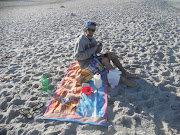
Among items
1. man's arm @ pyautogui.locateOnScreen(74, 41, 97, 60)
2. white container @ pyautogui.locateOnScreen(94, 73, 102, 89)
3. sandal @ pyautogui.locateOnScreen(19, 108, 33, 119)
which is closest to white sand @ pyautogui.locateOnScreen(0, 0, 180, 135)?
sandal @ pyautogui.locateOnScreen(19, 108, 33, 119)

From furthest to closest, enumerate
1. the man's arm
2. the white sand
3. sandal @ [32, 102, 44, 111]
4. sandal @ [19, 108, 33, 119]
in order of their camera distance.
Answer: the man's arm
sandal @ [32, 102, 44, 111]
sandal @ [19, 108, 33, 119]
the white sand

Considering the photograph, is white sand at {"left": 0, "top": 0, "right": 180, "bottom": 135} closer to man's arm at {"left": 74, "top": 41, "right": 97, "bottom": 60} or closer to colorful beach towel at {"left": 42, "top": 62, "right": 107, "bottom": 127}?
colorful beach towel at {"left": 42, "top": 62, "right": 107, "bottom": 127}

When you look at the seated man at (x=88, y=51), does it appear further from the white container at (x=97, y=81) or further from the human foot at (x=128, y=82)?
the white container at (x=97, y=81)

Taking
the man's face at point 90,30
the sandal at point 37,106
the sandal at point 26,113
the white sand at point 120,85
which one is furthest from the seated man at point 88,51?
the sandal at point 26,113

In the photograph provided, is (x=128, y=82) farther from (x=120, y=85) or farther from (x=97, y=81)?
(x=97, y=81)

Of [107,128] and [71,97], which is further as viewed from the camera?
[71,97]

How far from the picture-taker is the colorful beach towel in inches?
104

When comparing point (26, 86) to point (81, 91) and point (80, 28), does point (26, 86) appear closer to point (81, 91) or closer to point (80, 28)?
point (81, 91)

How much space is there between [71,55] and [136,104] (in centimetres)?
317

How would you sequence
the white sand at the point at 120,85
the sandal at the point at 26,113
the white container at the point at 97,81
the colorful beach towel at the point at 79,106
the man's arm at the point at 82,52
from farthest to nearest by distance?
the man's arm at the point at 82,52
the white container at the point at 97,81
the sandal at the point at 26,113
the colorful beach towel at the point at 79,106
the white sand at the point at 120,85

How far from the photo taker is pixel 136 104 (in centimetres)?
290

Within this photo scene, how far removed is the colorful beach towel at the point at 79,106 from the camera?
2.65 metres

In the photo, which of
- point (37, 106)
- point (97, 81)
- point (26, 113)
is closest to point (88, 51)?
point (97, 81)

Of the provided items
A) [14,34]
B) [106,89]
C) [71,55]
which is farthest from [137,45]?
[14,34]
